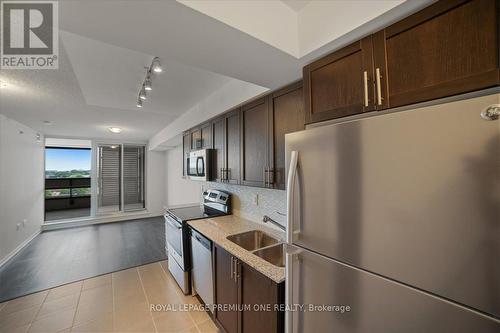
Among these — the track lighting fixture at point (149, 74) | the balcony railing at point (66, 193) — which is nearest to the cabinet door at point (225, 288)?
the track lighting fixture at point (149, 74)

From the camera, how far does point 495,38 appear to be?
684mm

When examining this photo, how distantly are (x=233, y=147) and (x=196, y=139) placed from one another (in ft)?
4.09

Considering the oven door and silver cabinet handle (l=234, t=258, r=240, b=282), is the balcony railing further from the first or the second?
silver cabinet handle (l=234, t=258, r=240, b=282)

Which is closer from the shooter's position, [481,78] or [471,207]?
[471,207]

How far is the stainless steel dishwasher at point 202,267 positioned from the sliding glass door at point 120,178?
5349 mm

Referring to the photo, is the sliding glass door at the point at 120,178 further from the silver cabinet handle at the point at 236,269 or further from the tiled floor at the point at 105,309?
the silver cabinet handle at the point at 236,269

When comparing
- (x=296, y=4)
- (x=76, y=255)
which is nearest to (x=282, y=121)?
(x=296, y=4)

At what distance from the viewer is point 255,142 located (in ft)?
6.72

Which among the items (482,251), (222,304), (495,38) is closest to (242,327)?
(222,304)

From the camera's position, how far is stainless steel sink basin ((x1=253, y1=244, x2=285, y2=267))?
1812mm

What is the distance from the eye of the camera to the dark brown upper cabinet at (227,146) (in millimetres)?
2328

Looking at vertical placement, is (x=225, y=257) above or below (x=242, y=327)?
above

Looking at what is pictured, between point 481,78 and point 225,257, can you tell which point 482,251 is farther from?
point 225,257

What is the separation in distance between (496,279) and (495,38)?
0.77m
